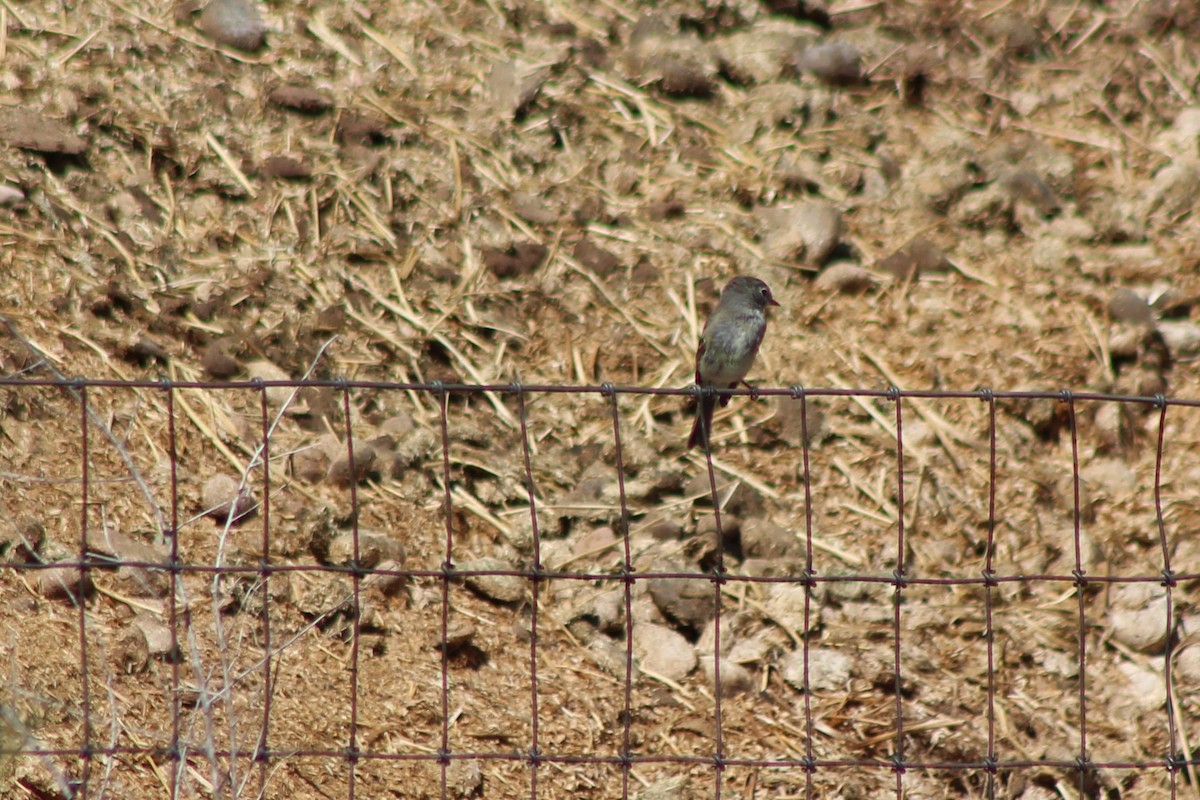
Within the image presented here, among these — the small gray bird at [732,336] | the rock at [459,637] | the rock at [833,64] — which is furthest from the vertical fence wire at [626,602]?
the rock at [833,64]

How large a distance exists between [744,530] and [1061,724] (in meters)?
1.38

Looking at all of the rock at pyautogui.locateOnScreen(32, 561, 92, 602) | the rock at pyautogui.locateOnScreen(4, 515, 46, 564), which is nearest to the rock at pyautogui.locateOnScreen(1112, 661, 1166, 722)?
the rock at pyautogui.locateOnScreen(32, 561, 92, 602)

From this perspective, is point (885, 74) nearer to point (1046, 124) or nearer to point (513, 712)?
point (1046, 124)

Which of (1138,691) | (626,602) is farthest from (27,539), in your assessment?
(1138,691)

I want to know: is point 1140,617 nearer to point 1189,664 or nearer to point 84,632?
point 1189,664

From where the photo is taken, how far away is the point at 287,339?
6.19 m

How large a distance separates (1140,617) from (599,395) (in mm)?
2434

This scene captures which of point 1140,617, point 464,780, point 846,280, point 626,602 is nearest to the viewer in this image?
point 626,602

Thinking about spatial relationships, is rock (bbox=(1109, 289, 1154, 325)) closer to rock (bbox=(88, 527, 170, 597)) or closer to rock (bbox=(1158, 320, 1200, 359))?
rock (bbox=(1158, 320, 1200, 359))

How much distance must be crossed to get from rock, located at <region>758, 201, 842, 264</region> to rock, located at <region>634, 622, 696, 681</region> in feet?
8.66

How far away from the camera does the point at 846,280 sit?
7.11 metres

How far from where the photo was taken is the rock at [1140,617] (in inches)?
213

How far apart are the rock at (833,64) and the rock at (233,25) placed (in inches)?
120

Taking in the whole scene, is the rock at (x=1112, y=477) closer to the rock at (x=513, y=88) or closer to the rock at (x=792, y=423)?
the rock at (x=792, y=423)
